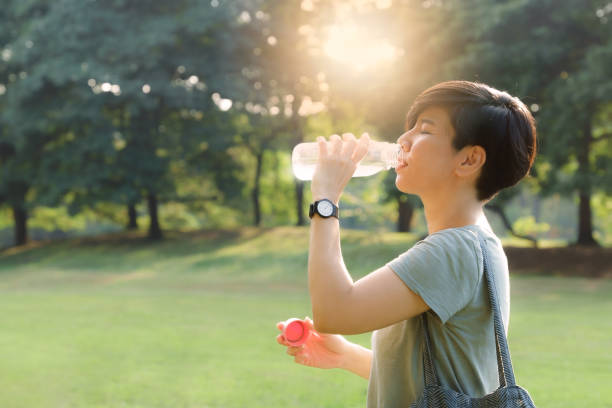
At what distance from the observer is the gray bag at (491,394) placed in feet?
5.80

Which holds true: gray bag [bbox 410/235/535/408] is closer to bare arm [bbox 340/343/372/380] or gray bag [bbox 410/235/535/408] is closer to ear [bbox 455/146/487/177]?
ear [bbox 455/146/487/177]

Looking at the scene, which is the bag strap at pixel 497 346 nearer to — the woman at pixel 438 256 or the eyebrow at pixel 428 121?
the woman at pixel 438 256

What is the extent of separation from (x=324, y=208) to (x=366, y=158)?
492 millimetres

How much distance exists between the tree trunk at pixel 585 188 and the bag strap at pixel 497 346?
20301 millimetres

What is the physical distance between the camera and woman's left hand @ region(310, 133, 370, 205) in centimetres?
188

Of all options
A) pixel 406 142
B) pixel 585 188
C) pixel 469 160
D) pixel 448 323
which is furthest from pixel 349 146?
pixel 585 188

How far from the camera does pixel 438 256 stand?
68.4 inches

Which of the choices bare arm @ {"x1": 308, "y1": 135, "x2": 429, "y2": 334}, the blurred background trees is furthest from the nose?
the blurred background trees

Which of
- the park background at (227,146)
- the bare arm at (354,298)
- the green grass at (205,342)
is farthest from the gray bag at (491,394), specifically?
the park background at (227,146)

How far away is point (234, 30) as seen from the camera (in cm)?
2919

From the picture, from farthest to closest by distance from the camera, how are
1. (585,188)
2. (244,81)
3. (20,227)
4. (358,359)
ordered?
(20,227) → (244,81) → (585,188) → (358,359)

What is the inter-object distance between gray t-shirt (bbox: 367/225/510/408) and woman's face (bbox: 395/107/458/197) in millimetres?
176

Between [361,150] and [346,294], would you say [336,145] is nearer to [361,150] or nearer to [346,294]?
[361,150]

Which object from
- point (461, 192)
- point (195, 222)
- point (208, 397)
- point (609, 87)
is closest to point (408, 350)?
point (461, 192)
